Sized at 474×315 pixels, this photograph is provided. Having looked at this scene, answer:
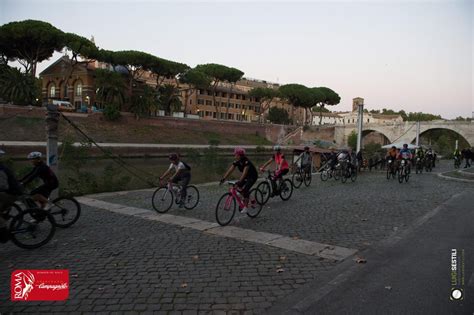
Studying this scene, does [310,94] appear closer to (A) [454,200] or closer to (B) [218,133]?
(B) [218,133]

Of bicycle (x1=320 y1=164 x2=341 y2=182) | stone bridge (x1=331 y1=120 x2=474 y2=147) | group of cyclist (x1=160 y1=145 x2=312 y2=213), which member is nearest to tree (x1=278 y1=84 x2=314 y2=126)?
stone bridge (x1=331 y1=120 x2=474 y2=147)

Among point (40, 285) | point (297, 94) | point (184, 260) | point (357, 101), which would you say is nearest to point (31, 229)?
point (40, 285)

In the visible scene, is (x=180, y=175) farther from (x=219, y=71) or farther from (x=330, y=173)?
(x=219, y=71)

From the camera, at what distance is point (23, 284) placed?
14.2ft

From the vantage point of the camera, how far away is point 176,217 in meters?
8.28

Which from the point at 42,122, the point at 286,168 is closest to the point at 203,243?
the point at 286,168

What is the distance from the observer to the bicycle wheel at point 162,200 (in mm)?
8758

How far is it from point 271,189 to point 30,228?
21.8 ft

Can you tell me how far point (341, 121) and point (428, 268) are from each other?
14392cm

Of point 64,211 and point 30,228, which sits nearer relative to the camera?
point 30,228

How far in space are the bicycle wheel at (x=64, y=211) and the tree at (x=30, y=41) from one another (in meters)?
44.5

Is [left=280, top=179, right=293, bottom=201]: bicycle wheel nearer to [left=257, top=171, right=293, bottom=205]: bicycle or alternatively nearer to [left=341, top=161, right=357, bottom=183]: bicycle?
[left=257, top=171, right=293, bottom=205]: bicycle

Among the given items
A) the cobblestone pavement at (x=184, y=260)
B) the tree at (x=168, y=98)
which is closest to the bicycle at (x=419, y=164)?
the cobblestone pavement at (x=184, y=260)

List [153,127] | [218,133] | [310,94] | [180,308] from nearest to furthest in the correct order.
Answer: [180,308] → [153,127] → [218,133] → [310,94]
